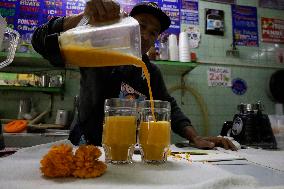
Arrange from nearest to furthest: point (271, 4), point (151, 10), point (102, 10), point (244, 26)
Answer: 1. point (102, 10)
2. point (151, 10)
3. point (244, 26)
4. point (271, 4)

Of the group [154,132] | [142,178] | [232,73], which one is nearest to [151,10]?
[154,132]

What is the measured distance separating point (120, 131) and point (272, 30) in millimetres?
3674

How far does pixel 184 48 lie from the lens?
10.2 ft

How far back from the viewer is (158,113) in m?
0.93

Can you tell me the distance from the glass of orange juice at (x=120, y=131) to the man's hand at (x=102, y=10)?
342mm

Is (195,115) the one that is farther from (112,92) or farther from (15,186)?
(15,186)


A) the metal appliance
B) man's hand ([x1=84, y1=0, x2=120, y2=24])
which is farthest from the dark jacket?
man's hand ([x1=84, y1=0, x2=120, y2=24])

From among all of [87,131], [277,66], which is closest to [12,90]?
[87,131]

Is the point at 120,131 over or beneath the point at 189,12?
beneath

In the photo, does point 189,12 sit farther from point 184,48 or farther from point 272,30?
point 272,30

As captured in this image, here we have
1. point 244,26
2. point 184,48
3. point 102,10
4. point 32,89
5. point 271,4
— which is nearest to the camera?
point 102,10

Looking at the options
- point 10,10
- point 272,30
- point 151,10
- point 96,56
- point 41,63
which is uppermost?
point 10,10

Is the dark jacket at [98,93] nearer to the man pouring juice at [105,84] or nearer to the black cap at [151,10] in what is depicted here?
the man pouring juice at [105,84]

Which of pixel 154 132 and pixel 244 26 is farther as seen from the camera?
pixel 244 26
